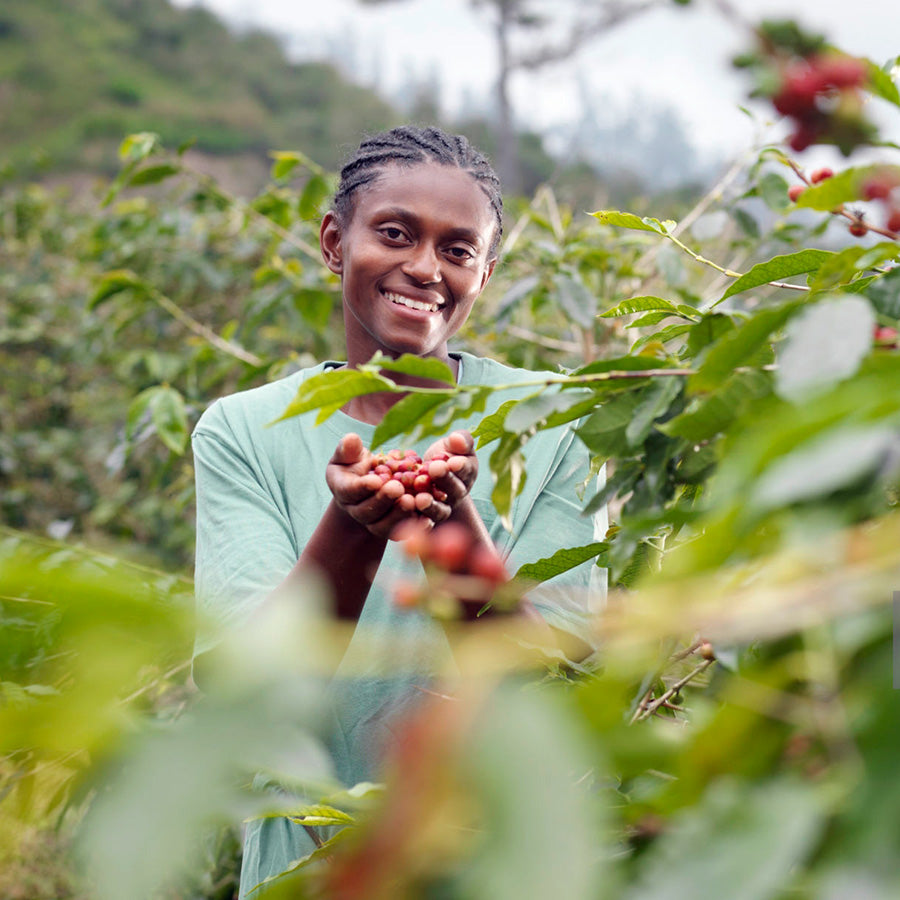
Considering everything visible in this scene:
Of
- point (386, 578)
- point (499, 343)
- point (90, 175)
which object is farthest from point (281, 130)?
point (386, 578)

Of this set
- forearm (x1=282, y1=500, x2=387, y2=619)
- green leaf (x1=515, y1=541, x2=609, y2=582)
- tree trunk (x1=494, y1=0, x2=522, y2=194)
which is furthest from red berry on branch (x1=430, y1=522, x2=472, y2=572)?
tree trunk (x1=494, y1=0, x2=522, y2=194)

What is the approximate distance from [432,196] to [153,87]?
17916mm

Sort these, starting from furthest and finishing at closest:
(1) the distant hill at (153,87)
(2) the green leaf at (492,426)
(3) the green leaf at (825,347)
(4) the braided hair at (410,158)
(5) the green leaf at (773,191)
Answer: (1) the distant hill at (153,87)
(5) the green leaf at (773,191)
(4) the braided hair at (410,158)
(2) the green leaf at (492,426)
(3) the green leaf at (825,347)

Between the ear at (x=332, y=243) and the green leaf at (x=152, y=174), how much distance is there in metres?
0.81

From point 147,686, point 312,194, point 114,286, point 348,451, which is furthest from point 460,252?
point 114,286

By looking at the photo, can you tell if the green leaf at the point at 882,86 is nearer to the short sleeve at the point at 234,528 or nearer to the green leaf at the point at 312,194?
the short sleeve at the point at 234,528

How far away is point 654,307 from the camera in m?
0.73

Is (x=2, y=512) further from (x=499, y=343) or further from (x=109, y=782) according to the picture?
(x=109, y=782)

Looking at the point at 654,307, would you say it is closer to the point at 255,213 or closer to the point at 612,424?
the point at 612,424

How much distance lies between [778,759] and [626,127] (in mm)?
43948

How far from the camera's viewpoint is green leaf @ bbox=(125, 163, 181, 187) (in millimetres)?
2100

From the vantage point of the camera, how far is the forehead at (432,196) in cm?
123

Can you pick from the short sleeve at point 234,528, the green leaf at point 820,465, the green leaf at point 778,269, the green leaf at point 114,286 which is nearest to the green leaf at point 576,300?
the short sleeve at point 234,528

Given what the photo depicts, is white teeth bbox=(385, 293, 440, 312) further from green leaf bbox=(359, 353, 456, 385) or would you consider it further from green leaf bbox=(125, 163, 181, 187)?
green leaf bbox=(125, 163, 181, 187)
